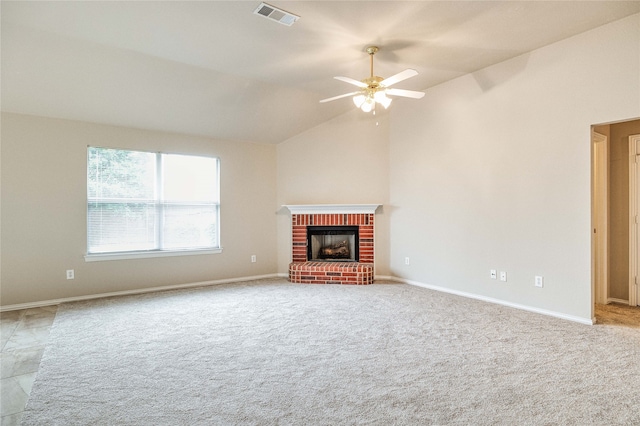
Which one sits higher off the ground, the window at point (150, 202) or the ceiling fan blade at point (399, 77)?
the ceiling fan blade at point (399, 77)

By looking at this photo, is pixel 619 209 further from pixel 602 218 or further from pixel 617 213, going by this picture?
pixel 602 218

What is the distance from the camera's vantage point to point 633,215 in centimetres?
424

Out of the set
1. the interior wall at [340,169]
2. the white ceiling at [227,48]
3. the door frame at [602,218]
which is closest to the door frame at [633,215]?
the door frame at [602,218]

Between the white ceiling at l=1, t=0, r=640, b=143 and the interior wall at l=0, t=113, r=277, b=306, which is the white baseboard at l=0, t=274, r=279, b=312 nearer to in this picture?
the interior wall at l=0, t=113, r=277, b=306

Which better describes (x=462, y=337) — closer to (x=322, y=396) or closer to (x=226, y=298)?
(x=322, y=396)

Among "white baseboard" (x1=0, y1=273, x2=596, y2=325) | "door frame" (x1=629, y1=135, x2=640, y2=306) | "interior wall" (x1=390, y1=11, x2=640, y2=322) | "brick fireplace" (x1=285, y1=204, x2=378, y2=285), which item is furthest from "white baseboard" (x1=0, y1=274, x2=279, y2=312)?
"door frame" (x1=629, y1=135, x2=640, y2=306)

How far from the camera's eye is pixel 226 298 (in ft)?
15.1

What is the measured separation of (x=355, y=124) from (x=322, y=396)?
4.57 meters

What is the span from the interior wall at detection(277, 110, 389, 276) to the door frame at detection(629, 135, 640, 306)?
304 cm

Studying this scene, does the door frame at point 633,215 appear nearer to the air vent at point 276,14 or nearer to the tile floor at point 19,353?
the air vent at point 276,14

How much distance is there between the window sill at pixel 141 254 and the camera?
15.2 ft

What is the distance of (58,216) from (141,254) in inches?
42.8

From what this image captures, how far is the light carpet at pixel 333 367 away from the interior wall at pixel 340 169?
211cm

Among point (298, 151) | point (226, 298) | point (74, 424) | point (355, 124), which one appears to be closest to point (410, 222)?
point (355, 124)
